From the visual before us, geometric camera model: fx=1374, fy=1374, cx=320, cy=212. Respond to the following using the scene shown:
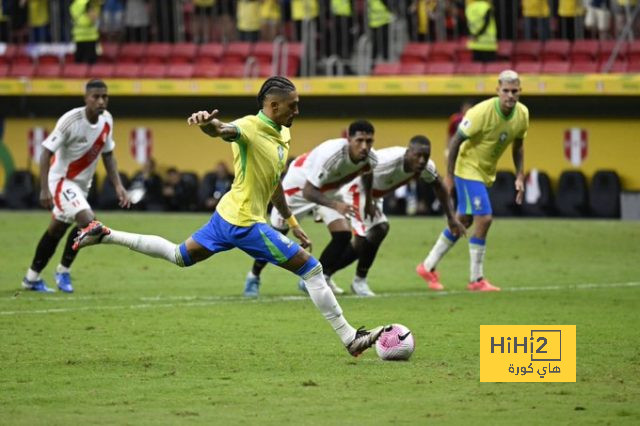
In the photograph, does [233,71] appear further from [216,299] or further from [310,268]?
[310,268]

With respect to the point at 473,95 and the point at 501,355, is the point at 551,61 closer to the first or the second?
the point at 473,95

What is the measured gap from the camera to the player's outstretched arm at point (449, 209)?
47.7 ft

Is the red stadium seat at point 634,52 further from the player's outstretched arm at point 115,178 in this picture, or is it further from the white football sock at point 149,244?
the white football sock at point 149,244

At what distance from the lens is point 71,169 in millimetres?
14508

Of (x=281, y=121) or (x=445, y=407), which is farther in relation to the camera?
(x=281, y=121)

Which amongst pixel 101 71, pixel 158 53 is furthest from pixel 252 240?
pixel 158 53

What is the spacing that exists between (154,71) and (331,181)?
1735 cm

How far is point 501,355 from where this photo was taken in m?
8.67

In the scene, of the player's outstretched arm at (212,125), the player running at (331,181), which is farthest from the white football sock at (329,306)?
the player running at (331,181)

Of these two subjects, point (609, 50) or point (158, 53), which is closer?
point (609, 50)

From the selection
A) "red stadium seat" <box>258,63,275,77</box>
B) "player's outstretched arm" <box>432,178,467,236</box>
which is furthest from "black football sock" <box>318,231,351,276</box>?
"red stadium seat" <box>258,63,275,77</box>

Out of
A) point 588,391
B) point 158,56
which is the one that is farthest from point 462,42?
point 588,391

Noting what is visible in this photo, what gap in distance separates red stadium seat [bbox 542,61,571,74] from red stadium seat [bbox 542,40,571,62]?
278mm

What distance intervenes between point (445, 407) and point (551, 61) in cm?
2011
